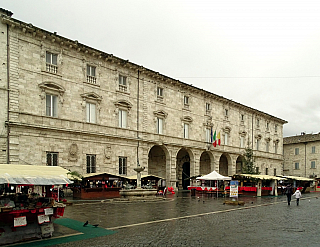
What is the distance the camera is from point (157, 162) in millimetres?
37250

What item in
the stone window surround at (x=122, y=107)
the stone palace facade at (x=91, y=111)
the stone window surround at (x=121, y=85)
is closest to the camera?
the stone palace facade at (x=91, y=111)

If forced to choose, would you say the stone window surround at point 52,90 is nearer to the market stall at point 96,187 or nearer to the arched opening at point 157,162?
the market stall at point 96,187

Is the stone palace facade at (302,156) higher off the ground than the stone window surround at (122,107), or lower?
lower

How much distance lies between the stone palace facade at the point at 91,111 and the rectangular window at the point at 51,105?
0.08 m

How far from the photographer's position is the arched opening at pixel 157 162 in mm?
36656

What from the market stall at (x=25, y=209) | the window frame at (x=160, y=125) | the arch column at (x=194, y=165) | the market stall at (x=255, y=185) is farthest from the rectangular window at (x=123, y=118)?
the market stall at (x=25, y=209)

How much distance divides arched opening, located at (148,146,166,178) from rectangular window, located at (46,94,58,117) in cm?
1463

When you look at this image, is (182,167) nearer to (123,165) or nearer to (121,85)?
(123,165)

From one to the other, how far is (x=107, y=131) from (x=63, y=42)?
8.52 meters

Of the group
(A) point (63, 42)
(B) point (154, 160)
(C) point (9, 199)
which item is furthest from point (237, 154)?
(C) point (9, 199)

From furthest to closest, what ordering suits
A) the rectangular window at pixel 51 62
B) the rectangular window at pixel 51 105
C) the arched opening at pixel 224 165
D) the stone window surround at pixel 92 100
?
the arched opening at pixel 224 165
the stone window surround at pixel 92 100
the rectangular window at pixel 51 62
the rectangular window at pixel 51 105

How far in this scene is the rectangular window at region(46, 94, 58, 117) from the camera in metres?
24.8

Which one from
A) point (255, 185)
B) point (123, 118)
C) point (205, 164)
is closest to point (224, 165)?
point (205, 164)

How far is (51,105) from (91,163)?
6009mm
